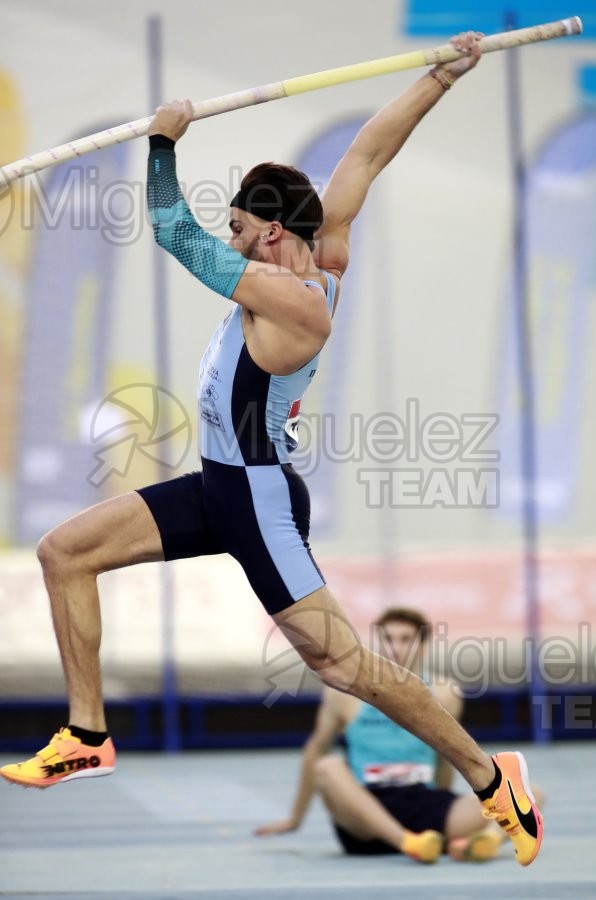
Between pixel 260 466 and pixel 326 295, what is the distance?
0.50 metres

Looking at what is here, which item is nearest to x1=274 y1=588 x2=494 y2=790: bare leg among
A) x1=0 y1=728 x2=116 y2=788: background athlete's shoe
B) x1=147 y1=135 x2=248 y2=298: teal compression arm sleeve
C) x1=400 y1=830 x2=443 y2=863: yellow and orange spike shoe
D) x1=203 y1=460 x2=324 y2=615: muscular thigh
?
x1=203 y1=460 x2=324 y2=615: muscular thigh

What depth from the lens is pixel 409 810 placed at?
5.46 metres

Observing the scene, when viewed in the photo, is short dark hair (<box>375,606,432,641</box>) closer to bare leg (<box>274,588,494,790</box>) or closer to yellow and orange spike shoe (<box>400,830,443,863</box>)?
yellow and orange spike shoe (<box>400,830,443,863</box>)

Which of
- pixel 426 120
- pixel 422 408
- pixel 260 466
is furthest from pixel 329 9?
pixel 260 466

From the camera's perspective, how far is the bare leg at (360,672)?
3.56 m

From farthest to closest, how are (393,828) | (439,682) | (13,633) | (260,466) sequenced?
(13,633) < (439,682) < (393,828) < (260,466)

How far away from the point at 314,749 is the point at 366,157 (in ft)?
8.16

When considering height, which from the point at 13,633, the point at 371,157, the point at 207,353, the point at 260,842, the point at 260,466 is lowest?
the point at 260,842

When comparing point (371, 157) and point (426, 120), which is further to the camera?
point (426, 120)

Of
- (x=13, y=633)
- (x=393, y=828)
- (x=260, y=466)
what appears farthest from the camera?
(x=13, y=633)

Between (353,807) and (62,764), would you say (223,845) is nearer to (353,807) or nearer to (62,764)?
(353,807)

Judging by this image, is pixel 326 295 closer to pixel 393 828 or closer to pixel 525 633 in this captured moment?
pixel 393 828

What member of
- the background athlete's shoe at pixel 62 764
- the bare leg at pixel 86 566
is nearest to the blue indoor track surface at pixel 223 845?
the background athlete's shoe at pixel 62 764

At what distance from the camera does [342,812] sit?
5422 millimetres
